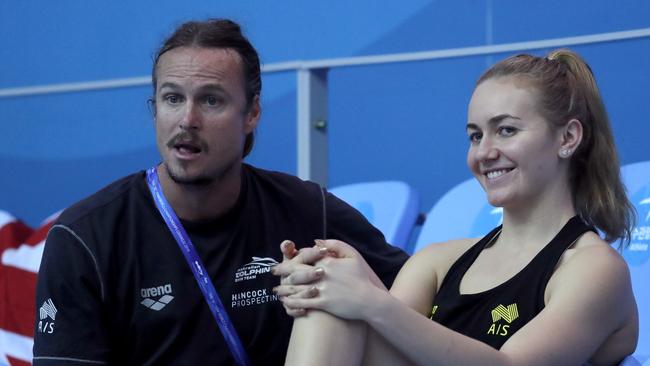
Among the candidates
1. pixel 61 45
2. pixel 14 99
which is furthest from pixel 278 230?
pixel 61 45

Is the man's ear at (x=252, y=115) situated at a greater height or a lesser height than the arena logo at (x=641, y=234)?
greater

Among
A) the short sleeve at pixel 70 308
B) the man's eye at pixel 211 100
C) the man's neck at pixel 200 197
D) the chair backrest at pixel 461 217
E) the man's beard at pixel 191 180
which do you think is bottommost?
the short sleeve at pixel 70 308

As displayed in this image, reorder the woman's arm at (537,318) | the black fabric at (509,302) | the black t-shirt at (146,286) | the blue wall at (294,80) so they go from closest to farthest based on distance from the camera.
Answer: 1. the woman's arm at (537,318)
2. the black fabric at (509,302)
3. the black t-shirt at (146,286)
4. the blue wall at (294,80)

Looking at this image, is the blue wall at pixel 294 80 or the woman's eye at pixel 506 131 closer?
the woman's eye at pixel 506 131

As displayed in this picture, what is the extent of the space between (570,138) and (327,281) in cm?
51

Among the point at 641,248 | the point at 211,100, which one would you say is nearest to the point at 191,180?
the point at 211,100

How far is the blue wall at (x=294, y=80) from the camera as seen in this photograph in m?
3.34

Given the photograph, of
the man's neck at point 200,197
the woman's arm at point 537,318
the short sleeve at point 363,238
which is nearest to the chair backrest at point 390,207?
the short sleeve at point 363,238

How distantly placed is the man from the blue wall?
1.08 metres

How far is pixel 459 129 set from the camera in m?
3.37

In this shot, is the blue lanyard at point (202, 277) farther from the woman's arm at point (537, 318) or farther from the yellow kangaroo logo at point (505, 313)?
the yellow kangaroo logo at point (505, 313)

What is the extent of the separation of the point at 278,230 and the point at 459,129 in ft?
3.93

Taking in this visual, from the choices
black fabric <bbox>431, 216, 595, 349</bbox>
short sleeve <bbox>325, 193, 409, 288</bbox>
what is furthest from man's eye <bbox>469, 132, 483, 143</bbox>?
short sleeve <bbox>325, 193, 409, 288</bbox>

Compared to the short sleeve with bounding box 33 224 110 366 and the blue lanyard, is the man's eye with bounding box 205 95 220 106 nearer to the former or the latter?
the blue lanyard
